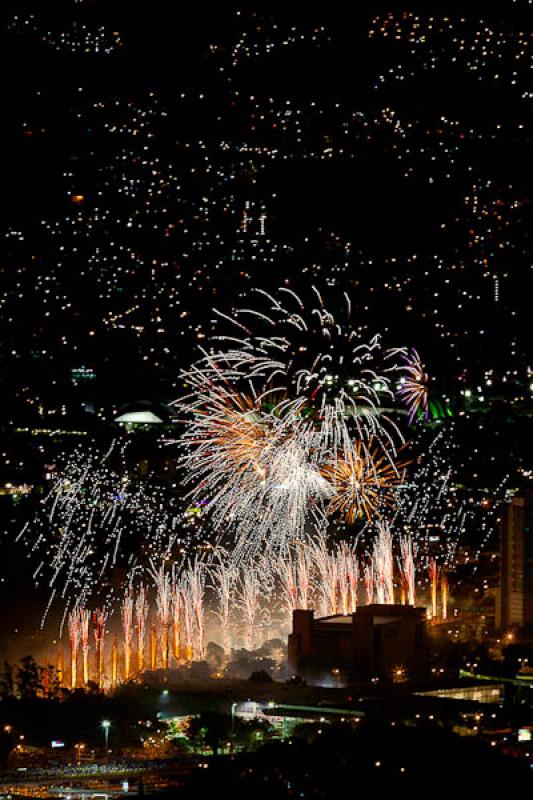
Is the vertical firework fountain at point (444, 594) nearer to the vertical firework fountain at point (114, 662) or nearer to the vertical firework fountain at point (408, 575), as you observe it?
the vertical firework fountain at point (408, 575)

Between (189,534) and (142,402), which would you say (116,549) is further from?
(142,402)

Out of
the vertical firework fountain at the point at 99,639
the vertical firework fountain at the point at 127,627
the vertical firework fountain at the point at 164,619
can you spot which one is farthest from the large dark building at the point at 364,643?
the vertical firework fountain at the point at 99,639

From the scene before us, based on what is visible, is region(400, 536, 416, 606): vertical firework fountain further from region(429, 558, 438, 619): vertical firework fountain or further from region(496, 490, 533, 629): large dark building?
region(496, 490, 533, 629): large dark building

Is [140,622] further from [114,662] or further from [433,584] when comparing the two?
[433,584]

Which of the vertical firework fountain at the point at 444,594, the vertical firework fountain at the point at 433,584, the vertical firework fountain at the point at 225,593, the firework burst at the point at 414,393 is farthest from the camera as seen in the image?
the firework burst at the point at 414,393

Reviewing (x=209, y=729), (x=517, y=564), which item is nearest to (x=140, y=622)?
(x=517, y=564)

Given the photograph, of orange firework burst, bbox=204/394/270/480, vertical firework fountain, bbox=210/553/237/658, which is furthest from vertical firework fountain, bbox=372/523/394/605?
orange firework burst, bbox=204/394/270/480
